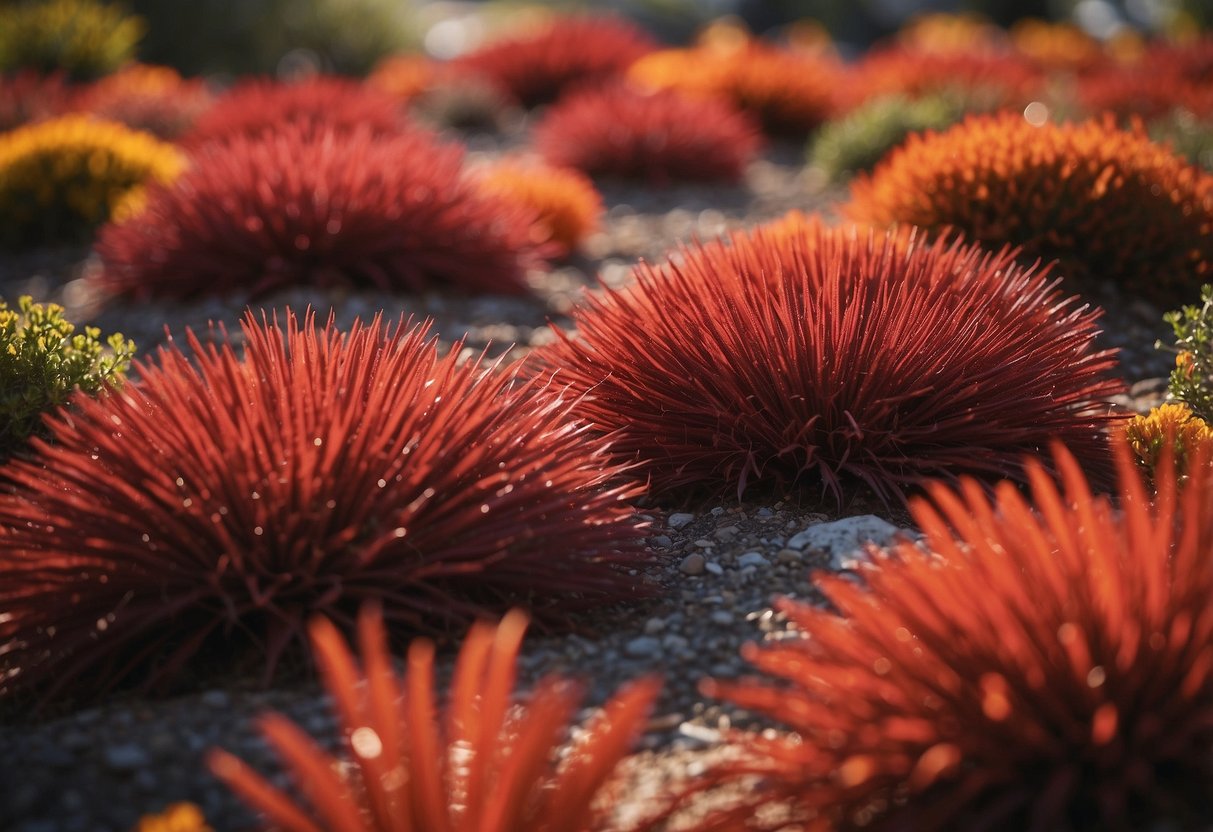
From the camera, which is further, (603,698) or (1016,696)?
(603,698)

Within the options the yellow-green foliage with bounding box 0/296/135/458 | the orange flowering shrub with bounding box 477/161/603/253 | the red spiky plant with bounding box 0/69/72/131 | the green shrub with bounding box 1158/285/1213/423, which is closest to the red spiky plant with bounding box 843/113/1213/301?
the green shrub with bounding box 1158/285/1213/423

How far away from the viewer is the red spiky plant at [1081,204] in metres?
5.48

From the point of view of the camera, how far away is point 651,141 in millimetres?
9320

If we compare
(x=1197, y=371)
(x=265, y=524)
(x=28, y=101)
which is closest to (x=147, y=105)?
(x=28, y=101)

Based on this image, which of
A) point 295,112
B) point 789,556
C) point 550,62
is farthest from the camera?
point 550,62

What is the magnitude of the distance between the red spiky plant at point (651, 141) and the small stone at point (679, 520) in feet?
19.2

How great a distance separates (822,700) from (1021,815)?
1.32 ft

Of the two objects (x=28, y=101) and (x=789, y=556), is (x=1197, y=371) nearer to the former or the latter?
(x=789, y=556)

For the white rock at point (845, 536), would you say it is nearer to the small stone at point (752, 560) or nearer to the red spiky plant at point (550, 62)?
Result: the small stone at point (752, 560)

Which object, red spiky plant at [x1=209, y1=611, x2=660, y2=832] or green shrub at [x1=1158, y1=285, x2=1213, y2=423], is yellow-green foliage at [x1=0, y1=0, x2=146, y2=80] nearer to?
green shrub at [x1=1158, y1=285, x2=1213, y2=423]

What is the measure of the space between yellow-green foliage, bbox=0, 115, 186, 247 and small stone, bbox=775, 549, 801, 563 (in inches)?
218

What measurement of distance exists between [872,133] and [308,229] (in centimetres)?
449

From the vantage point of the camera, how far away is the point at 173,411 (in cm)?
296

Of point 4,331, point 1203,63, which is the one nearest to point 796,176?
point 1203,63
